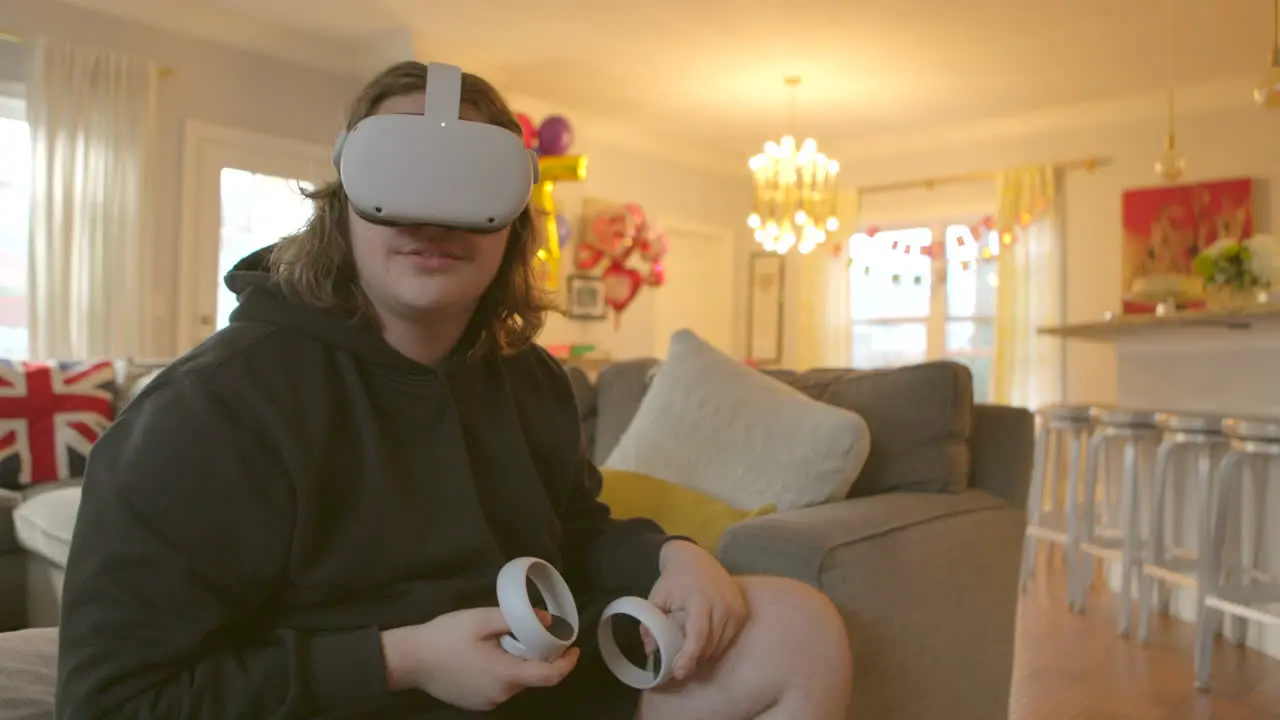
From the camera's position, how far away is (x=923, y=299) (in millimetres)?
6367

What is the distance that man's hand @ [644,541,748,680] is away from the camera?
89 cm

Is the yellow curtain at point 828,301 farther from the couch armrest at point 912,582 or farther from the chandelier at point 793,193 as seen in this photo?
the couch armrest at point 912,582

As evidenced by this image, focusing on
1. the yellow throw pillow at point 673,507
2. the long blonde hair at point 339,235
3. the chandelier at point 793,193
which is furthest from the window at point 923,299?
the long blonde hair at point 339,235

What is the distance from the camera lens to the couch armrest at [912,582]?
128 centimetres

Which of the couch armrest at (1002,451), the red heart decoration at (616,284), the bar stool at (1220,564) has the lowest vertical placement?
the bar stool at (1220,564)

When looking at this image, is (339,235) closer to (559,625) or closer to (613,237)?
(559,625)

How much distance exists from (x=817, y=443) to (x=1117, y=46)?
410 centimetres

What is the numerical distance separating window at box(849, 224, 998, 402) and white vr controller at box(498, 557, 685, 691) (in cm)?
551

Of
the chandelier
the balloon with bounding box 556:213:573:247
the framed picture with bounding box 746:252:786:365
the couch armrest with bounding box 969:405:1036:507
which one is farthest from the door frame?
the couch armrest with bounding box 969:405:1036:507

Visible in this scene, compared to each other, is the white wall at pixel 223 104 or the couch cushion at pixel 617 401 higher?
the white wall at pixel 223 104

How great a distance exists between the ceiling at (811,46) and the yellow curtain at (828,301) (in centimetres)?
107

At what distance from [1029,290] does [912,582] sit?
4939 mm

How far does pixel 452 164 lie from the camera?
0.81 metres

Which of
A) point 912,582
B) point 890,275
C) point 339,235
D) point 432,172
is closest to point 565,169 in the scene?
point 890,275
